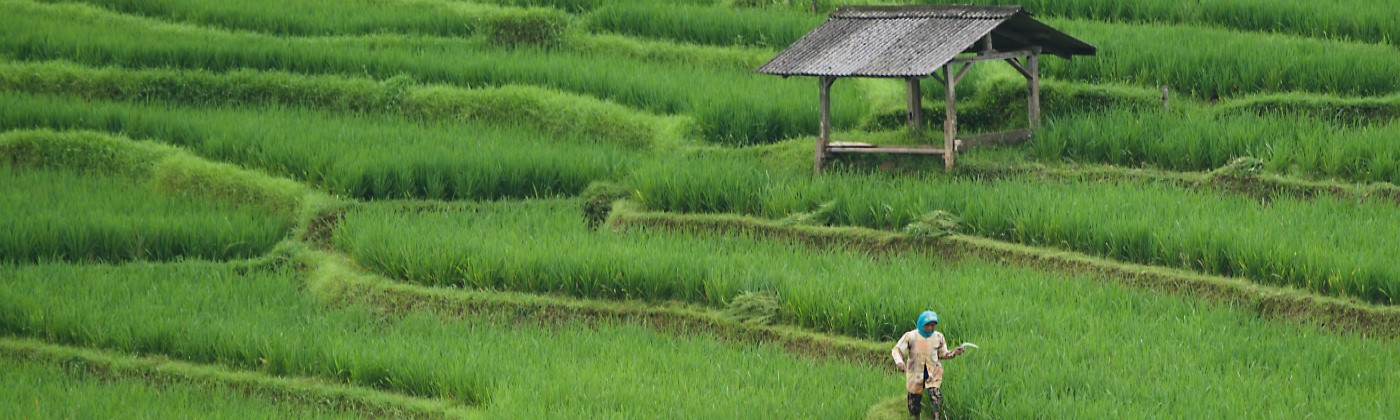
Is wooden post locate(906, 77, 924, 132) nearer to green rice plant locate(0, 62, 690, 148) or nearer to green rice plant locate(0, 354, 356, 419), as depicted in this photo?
green rice plant locate(0, 62, 690, 148)

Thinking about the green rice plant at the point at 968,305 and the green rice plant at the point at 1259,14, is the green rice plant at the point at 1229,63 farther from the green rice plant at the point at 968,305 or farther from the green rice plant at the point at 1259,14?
the green rice plant at the point at 968,305

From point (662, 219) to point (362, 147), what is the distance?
7.85ft

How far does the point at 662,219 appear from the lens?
35.0 feet

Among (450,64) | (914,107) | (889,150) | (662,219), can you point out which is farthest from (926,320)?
(450,64)

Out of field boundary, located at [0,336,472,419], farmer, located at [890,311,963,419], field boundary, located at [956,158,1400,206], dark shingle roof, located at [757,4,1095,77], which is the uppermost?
dark shingle roof, located at [757,4,1095,77]

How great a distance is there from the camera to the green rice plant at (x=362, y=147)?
11.3m

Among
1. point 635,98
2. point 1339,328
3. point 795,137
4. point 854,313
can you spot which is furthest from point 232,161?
point 1339,328

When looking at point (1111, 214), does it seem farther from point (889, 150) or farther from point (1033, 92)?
point (1033, 92)

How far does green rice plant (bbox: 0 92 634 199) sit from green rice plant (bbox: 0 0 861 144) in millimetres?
738

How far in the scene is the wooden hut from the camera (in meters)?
10.6

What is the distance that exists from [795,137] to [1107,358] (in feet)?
16.7

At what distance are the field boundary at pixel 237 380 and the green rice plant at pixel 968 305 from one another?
5.09 feet

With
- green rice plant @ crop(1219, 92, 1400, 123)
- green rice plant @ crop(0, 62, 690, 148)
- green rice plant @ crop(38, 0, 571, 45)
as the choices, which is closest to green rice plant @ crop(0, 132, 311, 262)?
green rice plant @ crop(0, 62, 690, 148)

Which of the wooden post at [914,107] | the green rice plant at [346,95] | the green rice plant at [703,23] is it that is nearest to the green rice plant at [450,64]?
the green rice plant at [346,95]
